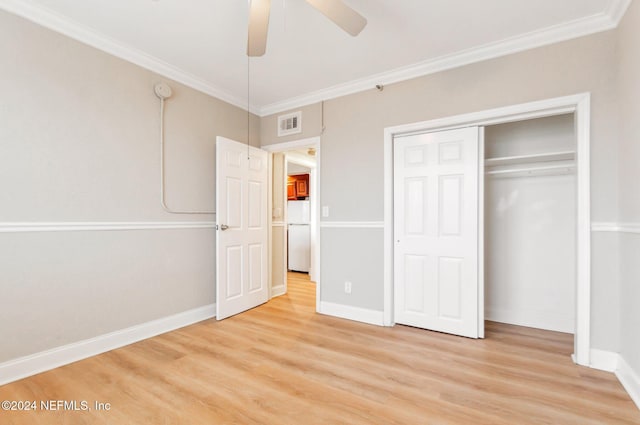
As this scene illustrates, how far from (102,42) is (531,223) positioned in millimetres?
4234

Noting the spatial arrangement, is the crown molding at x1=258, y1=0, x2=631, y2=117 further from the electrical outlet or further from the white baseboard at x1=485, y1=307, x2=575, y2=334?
the white baseboard at x1=485, y1=307, x2=575, y2=334

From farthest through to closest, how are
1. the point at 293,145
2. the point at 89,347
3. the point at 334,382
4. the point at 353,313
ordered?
1. the point at 293,145
2. the point at 353,313
3. the point at 89,347
4. the point at 334,382

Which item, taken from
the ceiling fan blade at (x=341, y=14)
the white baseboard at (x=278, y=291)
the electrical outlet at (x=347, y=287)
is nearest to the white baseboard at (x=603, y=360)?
the electrical outlet at (x=347, y=287)

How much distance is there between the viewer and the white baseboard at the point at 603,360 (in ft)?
6.93

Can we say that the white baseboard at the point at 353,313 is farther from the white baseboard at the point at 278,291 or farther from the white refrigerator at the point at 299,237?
the white refrigerator at the point at 299,237

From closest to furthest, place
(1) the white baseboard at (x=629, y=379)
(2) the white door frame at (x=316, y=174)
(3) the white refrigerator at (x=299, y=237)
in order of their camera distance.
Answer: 1. (1) the white baseboard at (x=629, y=379)
2. (2) the white door frame at (x=316, y=174)
3. (3) the white refrigerator at (x=299, y=237)

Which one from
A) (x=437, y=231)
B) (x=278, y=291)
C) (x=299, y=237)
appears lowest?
(x=278, y=291)

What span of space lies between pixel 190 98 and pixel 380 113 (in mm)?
2007

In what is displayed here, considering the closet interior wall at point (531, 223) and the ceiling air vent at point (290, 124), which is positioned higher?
the ceiling air vent at point (290, 124)

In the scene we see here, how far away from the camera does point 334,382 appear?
1991 mm

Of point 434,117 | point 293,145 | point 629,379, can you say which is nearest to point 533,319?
point 629,379

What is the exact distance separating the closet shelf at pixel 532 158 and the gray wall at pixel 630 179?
0.64 m

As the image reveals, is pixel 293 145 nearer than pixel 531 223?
No

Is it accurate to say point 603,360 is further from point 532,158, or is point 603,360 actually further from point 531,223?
point 532,158
